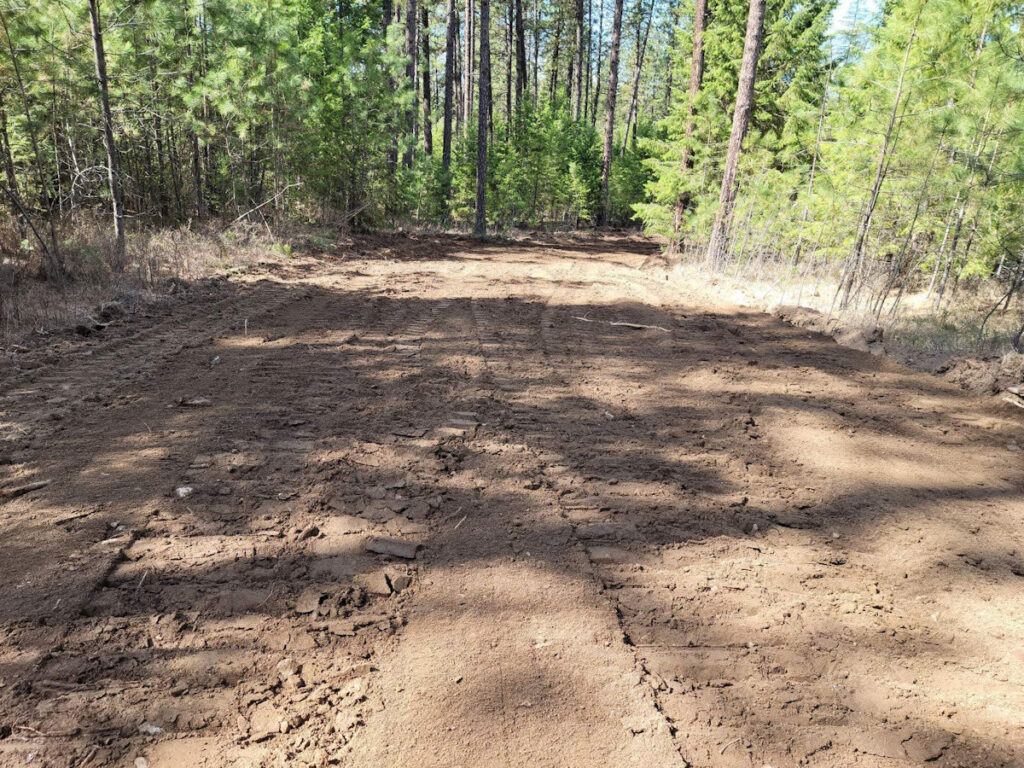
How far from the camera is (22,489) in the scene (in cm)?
307

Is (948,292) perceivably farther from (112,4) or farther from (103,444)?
(112,4)

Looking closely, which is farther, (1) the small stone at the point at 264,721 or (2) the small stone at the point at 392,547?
(2) the small stone at the point at 392,547

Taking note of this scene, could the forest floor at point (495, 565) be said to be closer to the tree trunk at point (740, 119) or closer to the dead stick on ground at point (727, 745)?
the dead stick on ground at point (727, 745)

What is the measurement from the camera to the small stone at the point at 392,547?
276 centimetres

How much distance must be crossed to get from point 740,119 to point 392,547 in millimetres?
12316

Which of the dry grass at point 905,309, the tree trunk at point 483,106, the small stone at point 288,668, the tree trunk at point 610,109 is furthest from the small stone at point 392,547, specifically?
the tree trunk at point 610,109

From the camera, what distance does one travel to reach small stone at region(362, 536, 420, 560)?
276cm

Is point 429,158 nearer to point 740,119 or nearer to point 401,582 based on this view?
point 740,119

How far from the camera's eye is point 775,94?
15.2 metres

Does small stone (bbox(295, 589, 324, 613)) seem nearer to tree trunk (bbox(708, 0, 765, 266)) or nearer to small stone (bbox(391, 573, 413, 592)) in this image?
small stone (bbox(391, 573, 413, 592))

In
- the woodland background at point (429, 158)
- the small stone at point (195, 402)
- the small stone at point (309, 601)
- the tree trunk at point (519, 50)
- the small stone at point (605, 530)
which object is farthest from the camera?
the tree trunk at point (519, 50)

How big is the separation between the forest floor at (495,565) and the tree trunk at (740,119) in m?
7.21

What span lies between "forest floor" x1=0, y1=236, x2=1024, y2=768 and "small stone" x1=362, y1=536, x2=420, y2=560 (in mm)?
12

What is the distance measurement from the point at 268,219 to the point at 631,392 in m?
11.6
